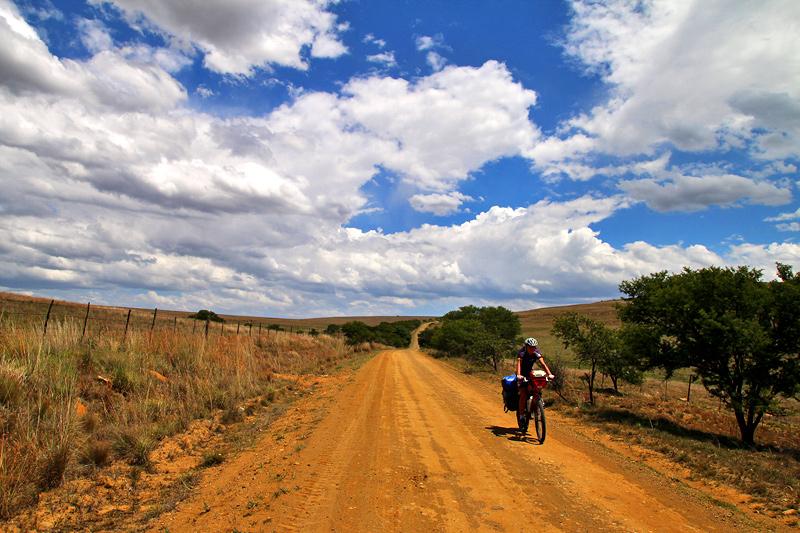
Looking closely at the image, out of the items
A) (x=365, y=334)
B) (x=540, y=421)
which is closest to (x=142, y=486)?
(x=540, y=421)

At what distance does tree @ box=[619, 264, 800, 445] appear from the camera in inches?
582

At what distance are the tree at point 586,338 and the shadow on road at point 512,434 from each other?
11212 mm

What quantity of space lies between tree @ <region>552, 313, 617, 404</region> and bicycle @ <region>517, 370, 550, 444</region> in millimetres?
11869

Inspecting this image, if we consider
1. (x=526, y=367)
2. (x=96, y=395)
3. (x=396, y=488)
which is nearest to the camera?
(x=396, y=488)

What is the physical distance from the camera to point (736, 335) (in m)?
14.6

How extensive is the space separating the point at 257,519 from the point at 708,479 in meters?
7.59

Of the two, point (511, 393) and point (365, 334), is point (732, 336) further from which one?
point (365, 334)

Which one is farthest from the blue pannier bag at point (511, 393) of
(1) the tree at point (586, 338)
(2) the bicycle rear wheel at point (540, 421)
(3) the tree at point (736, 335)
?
(1) the tree at point (586, 338)

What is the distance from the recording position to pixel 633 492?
706 centimetres

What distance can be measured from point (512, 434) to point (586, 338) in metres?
12.2

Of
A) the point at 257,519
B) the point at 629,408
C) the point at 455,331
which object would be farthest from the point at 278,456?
the point at 455,331

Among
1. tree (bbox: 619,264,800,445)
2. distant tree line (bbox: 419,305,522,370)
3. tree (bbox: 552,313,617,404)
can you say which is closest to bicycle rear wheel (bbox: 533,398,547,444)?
tree (bbox: 619,264,800,445)

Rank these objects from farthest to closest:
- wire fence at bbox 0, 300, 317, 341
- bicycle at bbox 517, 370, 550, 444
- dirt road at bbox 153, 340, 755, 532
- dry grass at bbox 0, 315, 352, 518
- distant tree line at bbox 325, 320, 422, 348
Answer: distant tree line at bbox 325, 320, 422, 348
wire fence at bbox 0, 300, 317, 341
bicycle at bbox 517, 370, 550, 444
dry grass at bbox 0, 315, 352, 518
dirt road at bbox 153, 340, 755, 532

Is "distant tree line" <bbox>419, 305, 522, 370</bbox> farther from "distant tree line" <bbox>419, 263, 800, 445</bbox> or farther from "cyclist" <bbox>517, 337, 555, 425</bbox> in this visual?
"cyclist" <bbox>517, 337, 555, 425</bbox>
